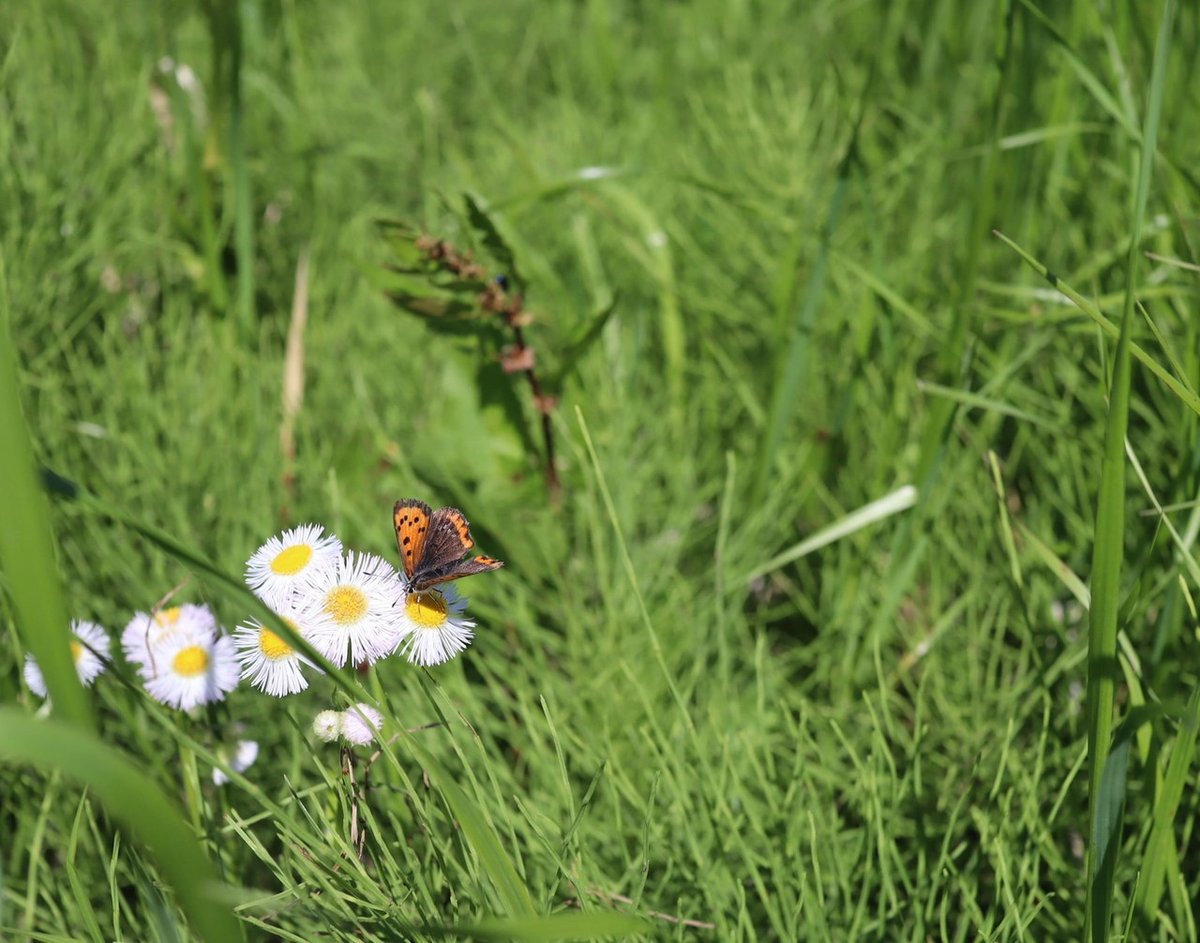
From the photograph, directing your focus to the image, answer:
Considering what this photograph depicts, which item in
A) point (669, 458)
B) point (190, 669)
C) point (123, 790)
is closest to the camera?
point (123, 790)

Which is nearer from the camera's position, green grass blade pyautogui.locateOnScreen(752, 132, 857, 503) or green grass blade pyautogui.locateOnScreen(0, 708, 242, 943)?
green grass blade pyautogui.locateOnScreen(0, 708, 242, 943)

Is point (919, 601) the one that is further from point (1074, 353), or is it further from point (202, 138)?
point (202, 138)

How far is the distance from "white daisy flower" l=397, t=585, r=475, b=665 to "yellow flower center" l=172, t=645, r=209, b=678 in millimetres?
184

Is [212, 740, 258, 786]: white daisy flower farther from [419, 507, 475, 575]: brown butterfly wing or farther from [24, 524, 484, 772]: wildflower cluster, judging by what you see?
[419, 507, 475, 575]: brown butterfly wing

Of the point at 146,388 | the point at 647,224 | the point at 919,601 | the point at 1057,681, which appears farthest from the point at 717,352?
the point at 146,388

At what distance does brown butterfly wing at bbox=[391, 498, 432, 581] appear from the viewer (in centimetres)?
63

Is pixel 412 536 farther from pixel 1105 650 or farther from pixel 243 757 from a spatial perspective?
pixel 1105 650

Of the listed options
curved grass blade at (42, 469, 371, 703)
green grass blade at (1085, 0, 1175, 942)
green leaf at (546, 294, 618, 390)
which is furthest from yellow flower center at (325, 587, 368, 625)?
green leaf at (546, 294, 618, 390)

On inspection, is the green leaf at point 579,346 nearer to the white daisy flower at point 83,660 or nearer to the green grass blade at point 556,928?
the white daisy flower at point 83,660

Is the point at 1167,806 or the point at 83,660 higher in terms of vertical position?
the point at 83,660

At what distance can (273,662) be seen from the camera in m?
0.60

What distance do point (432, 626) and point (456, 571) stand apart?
36mm

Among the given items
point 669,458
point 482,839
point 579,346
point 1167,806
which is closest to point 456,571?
point 482,839

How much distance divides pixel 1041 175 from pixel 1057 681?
0.61 metres
